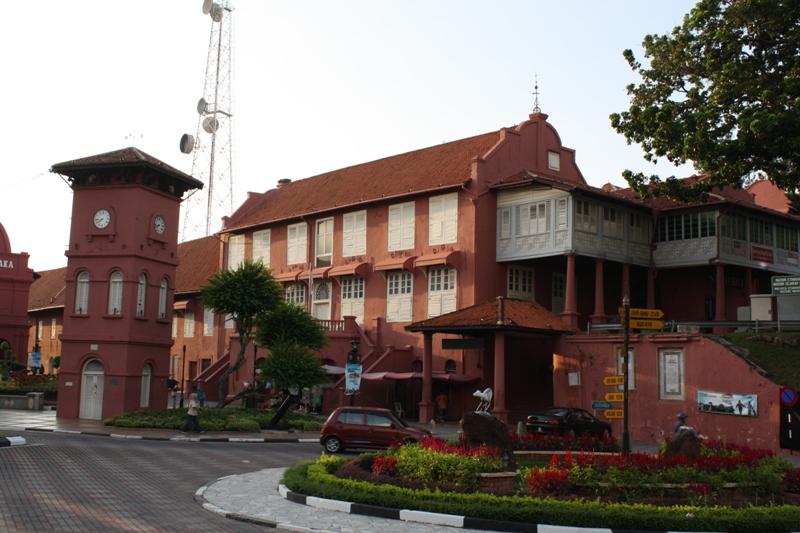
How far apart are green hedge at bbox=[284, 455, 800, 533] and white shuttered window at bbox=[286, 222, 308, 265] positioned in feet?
104

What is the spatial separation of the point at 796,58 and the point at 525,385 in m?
17.0

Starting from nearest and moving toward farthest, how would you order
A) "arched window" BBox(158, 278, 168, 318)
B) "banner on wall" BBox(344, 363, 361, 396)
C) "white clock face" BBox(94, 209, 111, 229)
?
"banner on wall" BBox(344, 363, 361, 396) < "white clock face" BBox(94, 209, 111, 229) < "arched window" BBox(158, 278, 168, 318)

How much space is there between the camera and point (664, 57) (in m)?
27.0

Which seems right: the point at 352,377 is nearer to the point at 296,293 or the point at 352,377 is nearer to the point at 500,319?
the point at 500,319

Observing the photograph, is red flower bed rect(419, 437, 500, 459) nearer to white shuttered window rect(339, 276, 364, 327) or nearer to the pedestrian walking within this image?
the pedestrian walking

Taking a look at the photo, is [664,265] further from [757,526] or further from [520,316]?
[757,526]

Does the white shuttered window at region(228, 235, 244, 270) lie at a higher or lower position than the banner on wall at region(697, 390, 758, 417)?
higher

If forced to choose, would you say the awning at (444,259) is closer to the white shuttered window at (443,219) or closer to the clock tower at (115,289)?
the white shuttered window at (443,219)

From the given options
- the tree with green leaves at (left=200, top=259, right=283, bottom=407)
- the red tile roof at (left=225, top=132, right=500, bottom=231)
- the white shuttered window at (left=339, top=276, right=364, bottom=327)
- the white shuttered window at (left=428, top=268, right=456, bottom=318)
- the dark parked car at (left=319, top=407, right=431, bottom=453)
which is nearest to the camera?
the dark parked car at (left=319, top=407, right=431, bottom=453)

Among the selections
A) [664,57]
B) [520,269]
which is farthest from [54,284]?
[664,57]

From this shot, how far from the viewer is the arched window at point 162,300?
116 feet

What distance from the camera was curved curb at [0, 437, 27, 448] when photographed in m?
20.4

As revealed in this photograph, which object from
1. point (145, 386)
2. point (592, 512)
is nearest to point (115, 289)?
point (145, 386)

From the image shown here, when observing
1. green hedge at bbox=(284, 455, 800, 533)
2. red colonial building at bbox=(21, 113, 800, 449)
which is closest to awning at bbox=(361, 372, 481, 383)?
red colonial building at bbox=(21, 113, 800, 449)
